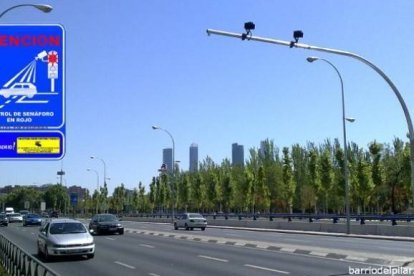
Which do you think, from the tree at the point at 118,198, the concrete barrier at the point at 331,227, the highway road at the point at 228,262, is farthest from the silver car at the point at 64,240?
the tree at the point at 118,198

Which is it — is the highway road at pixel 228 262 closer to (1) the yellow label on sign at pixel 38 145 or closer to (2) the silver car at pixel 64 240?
(2) the silver car at pixel 64 240

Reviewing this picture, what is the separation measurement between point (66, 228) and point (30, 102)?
10.00m

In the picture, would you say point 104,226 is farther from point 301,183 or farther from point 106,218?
point 301,183

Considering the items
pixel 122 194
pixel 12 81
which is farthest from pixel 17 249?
pixel 122 194

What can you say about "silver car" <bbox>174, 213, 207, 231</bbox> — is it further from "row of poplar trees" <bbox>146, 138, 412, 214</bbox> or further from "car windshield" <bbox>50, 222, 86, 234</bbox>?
"car windshield" <bbox>50, 222, 86, 234</bbox>

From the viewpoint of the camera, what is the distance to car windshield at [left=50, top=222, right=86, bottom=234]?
67.8ft

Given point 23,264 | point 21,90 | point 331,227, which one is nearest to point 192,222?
point 331,227

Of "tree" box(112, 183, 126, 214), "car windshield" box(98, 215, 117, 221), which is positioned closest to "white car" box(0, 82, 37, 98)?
"car windshield" box(98, 215, 117, 221)

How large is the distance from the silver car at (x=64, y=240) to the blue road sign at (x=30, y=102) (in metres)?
8.32

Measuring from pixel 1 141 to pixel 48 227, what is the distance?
984cm

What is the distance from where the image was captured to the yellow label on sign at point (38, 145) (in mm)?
11977

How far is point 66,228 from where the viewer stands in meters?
21.0

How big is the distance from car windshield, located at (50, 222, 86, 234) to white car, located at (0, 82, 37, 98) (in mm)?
9680

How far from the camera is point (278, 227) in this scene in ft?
151
